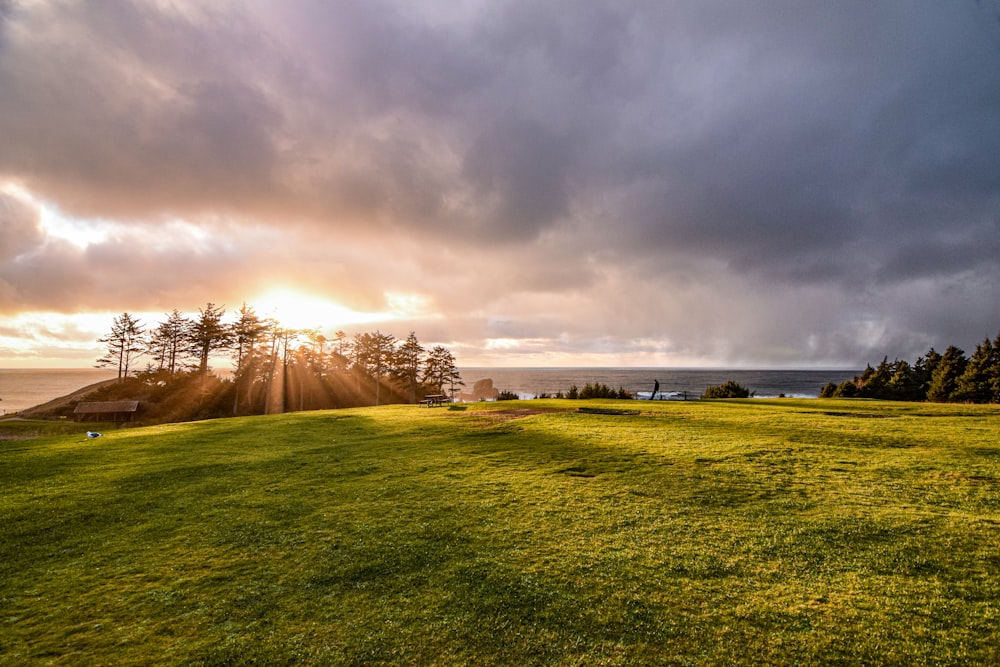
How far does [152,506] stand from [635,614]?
1117cm

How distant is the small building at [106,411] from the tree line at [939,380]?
314 ft

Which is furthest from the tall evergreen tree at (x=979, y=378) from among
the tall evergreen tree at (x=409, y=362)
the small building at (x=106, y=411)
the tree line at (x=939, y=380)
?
the small building at (x=106, y=411)

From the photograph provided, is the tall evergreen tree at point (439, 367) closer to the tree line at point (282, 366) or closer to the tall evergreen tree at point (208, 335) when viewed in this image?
the tree line at point (282, 366)

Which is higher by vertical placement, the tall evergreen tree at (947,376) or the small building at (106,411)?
the tall evergreen tree at (947,376)

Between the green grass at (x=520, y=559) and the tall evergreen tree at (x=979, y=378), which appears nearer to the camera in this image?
the green grass at (x=520, y=559)

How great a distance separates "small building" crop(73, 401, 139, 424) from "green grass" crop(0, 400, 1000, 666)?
52.0 metres

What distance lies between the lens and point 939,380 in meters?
57.9

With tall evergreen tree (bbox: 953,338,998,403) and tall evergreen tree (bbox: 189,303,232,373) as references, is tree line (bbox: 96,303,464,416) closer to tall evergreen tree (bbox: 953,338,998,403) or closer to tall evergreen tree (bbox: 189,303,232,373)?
tall evergreen tree (bbox: 189,303,232,373)

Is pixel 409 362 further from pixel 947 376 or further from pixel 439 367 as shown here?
pixel 947 376

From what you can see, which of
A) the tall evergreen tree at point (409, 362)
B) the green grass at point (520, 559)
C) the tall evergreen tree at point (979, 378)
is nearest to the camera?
the green grass at point (520, 559)

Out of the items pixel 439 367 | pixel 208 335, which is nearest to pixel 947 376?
pixel 439 367

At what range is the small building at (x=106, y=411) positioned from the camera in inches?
2050

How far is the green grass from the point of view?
461 centimetres

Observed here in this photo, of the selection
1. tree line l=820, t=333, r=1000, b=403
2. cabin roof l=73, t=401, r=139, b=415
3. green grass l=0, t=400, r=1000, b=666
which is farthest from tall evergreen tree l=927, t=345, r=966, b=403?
cabin roof l=73, t=401, r=139, b=415
